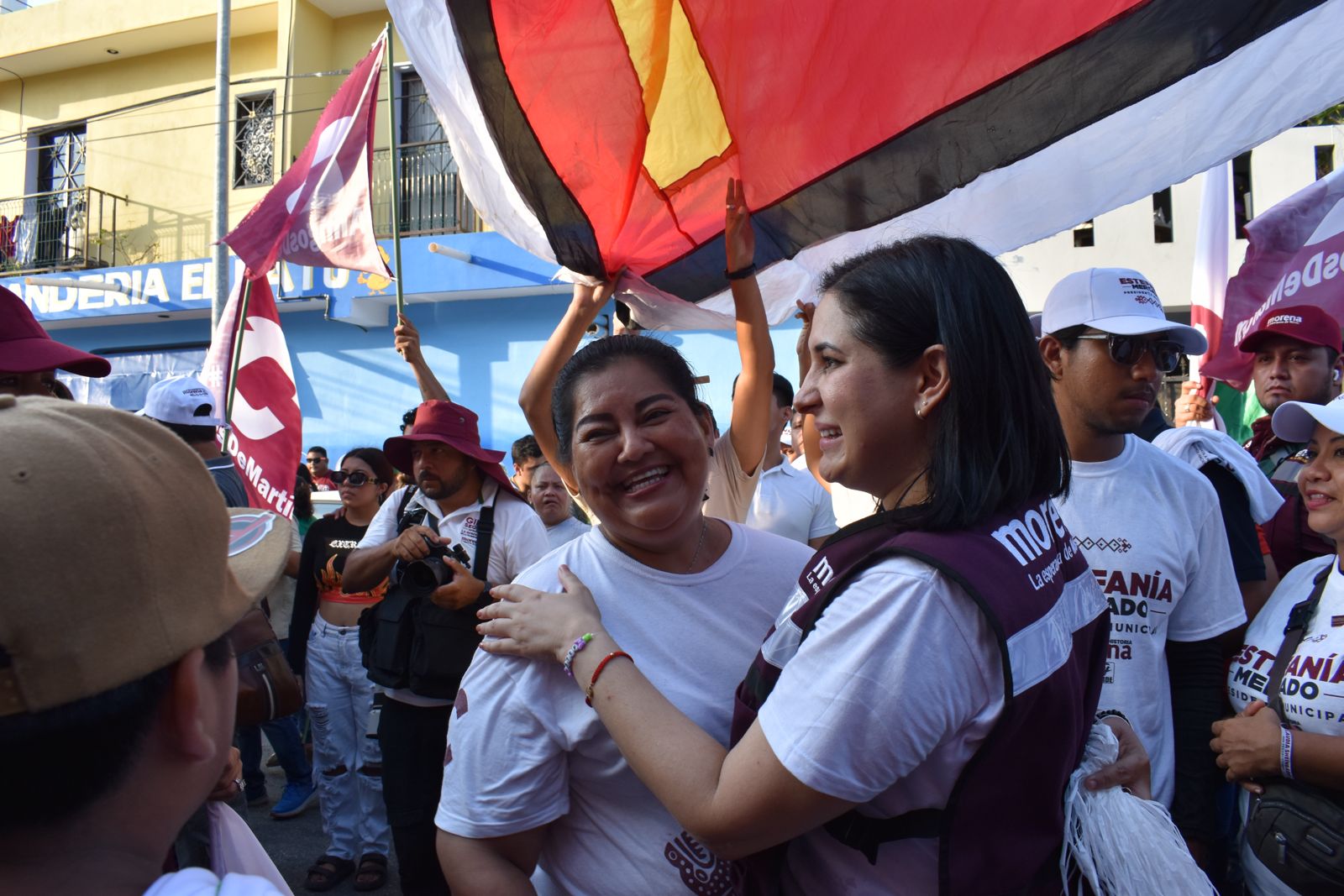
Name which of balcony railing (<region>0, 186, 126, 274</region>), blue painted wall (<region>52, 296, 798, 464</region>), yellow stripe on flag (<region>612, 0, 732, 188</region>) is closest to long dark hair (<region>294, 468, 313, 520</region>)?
yellow stripe on flag (<region>612, 0, 732, 188</region>)

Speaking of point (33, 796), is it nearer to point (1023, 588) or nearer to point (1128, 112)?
point (1023, 588)

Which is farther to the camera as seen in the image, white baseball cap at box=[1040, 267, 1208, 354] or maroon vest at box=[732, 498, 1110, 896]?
white baseball cap at box=[1040, 267, 1208, 354]

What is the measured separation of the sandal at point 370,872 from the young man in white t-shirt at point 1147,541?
141 inches

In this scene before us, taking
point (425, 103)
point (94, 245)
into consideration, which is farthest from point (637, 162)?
point (94, 245)

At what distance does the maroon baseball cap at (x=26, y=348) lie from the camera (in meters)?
2.59

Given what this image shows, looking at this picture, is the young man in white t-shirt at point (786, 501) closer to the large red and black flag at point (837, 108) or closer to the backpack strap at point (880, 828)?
the large red and black flag at point (837, 108)

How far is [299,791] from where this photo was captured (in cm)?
569

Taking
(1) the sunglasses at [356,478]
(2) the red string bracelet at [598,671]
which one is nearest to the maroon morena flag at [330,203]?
(1) the sunglasses at [356,478]

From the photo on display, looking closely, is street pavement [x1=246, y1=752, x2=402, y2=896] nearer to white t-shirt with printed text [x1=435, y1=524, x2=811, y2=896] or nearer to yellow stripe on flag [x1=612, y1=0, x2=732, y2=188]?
white t-shirt with printed text [x1=435, y1=524, x2=811, y2=896]

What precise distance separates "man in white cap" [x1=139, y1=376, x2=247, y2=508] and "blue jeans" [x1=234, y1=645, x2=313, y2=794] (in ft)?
6.38

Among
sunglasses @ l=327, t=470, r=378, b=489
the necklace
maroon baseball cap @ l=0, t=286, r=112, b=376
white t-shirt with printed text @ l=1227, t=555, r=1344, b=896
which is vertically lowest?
sunglasses @ l=327, t=470, r=378, b=489

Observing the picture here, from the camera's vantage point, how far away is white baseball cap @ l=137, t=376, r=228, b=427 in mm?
4168

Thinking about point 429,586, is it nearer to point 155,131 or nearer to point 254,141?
point 254,141

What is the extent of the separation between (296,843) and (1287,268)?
5.74m
